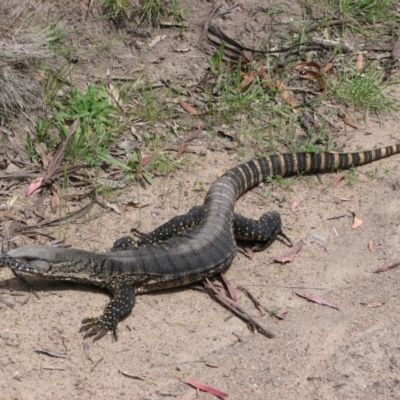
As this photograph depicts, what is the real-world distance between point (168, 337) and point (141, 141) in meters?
3.21

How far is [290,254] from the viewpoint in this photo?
7621mm

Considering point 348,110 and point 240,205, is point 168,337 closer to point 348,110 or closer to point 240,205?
point 240,205

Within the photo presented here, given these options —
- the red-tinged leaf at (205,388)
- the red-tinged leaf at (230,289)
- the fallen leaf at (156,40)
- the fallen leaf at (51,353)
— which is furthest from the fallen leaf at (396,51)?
the fallen leaf at (51,353)

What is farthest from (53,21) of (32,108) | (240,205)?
(240,205)

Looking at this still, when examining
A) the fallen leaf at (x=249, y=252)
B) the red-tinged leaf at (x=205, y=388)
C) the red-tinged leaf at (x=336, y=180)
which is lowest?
the red-tinged leaf at (x=336, y=180)

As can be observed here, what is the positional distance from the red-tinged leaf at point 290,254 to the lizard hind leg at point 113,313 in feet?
5.49

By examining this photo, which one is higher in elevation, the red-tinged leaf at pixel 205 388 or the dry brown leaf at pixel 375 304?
the red-tinged leaf at pixel 205 388

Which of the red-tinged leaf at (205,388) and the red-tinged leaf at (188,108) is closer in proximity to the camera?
the red-tinged leaf at (205,388)

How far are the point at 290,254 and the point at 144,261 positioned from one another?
165cm

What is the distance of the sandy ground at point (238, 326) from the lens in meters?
5.97

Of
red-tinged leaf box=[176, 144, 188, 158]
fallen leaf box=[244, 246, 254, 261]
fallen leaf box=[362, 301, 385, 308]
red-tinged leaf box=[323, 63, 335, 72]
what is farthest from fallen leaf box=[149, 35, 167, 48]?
fallen leaf box=[362, 301, 385, 308]

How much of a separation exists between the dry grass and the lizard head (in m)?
2.47

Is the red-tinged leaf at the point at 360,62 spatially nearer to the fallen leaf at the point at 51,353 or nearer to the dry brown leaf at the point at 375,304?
the dry brown leaf at the point at 375,304

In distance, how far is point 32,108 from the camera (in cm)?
862
